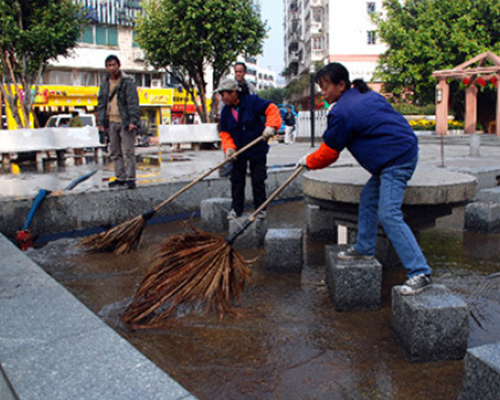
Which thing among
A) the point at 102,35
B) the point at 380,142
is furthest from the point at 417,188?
the point at 102,35

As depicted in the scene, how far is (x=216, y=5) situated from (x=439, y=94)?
35.2 feet

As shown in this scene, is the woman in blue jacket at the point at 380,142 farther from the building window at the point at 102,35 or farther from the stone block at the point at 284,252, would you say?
the building window at the point at 102,35

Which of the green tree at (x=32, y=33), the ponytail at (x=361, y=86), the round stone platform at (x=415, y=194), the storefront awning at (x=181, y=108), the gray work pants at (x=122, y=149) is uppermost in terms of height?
the green tree at (x=32, y=33)

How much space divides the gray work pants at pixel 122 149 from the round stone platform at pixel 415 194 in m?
3.15

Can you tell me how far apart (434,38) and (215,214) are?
25.8 metres

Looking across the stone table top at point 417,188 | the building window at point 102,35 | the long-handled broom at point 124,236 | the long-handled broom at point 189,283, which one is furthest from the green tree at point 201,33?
the long-handled broom at point 189,283

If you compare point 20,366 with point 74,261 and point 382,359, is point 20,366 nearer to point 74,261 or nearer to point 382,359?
point 382,359

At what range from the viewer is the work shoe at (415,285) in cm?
298

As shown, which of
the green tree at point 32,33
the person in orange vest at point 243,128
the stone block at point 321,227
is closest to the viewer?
the person in orange vest at point 243,128

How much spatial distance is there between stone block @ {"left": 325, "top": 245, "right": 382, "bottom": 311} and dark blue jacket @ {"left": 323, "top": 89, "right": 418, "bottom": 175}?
2.26 feet

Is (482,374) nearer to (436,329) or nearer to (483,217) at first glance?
(436,329)

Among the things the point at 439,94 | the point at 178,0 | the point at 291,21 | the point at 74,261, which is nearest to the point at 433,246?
the point at 74,261

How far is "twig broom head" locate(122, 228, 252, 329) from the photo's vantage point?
136 inches

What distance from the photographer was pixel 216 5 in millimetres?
23047
